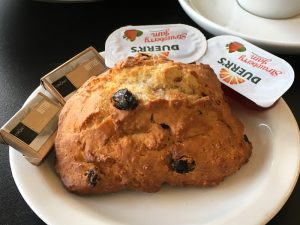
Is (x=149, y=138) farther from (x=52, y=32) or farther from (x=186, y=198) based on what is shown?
(x=52, y=32)

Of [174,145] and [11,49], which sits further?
[11,49]

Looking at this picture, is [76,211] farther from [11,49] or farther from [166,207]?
[11,49]

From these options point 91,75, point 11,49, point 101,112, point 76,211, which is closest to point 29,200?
point 76,211

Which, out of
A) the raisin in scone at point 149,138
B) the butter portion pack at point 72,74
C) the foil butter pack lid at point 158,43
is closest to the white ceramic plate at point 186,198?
the raisin in scone at point 149,138

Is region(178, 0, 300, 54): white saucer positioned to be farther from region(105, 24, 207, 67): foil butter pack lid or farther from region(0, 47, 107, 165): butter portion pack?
region(0, 47, 107, 165): butter portion pack

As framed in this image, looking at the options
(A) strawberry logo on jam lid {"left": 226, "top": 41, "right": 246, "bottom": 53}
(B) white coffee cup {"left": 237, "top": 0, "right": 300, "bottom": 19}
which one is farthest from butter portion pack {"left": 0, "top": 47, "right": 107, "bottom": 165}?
(B) white coffee cup {"left": 237, "top": 0, "right": 300, "bottom": 19}

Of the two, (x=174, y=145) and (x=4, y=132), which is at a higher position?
(x=4, y=132)
